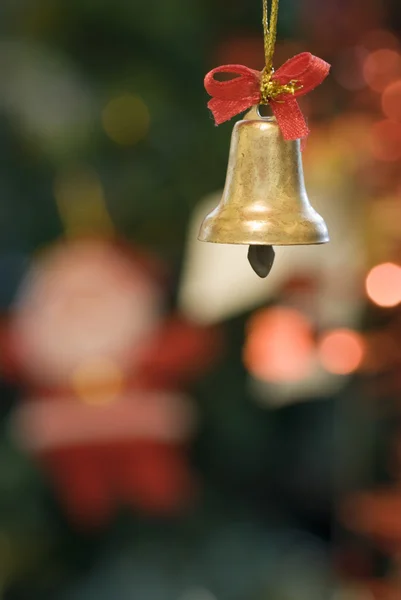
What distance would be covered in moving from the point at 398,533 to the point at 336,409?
1.50 ft

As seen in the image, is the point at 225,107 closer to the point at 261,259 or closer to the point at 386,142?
the point at 261,259

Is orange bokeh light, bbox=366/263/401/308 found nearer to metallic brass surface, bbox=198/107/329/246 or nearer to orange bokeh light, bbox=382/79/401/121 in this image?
orange bokeh light, bbox=382/79/401/121

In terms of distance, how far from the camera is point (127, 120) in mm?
1515

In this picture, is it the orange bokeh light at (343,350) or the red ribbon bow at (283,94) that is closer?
the red ribbon bow at (283,94)

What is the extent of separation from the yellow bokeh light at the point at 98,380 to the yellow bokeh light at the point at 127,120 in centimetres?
29

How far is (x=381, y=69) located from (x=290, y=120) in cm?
74

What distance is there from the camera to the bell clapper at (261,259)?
0.59m

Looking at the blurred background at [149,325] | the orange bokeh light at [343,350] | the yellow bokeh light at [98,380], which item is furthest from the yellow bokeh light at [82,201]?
the orange bokeh light at [343,350]

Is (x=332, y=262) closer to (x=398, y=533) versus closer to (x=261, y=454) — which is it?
(x=398, y=533)

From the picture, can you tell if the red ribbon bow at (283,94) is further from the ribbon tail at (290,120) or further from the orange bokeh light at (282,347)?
the orange bokeh light at (282,347)

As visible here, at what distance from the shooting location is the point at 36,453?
1.50 m

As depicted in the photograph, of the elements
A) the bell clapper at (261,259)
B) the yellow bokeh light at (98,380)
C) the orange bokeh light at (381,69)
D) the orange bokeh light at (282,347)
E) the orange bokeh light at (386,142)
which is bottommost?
the yellow bokeh light at (98,380)

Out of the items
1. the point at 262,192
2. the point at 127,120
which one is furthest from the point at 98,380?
the point at 262,192

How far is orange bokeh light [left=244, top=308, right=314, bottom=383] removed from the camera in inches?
55.3
